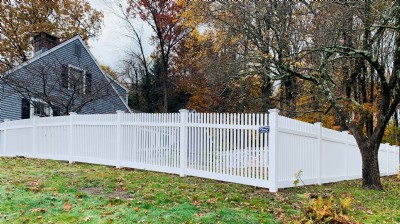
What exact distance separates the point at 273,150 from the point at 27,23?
2692cm

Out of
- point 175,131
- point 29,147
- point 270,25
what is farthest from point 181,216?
point 29,147

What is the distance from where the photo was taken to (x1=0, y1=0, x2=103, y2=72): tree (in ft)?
88.3

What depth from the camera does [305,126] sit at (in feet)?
28.7

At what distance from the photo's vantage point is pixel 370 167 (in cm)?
927

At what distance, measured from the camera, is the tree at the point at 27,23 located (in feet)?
88.3

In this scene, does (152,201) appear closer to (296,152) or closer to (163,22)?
(296,152)

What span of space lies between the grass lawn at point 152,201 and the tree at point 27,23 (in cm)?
2080

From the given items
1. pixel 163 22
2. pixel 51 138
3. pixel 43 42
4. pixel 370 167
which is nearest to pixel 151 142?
pixel 51 138

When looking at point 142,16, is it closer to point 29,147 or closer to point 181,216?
point 29,147

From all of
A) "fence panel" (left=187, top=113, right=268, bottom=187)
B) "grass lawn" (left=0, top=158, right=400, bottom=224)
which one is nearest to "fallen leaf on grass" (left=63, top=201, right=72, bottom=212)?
"grass lawn" (left=0, top=158, right=400, bottom=224)

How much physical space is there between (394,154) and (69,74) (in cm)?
1618

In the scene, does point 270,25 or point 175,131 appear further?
point 270,25

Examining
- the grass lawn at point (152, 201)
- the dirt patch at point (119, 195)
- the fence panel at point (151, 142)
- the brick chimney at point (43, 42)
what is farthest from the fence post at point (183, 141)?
the brick chimney at point (43, 42)

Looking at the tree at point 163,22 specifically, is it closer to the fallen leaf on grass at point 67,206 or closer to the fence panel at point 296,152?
the fence panel at point 296,152
